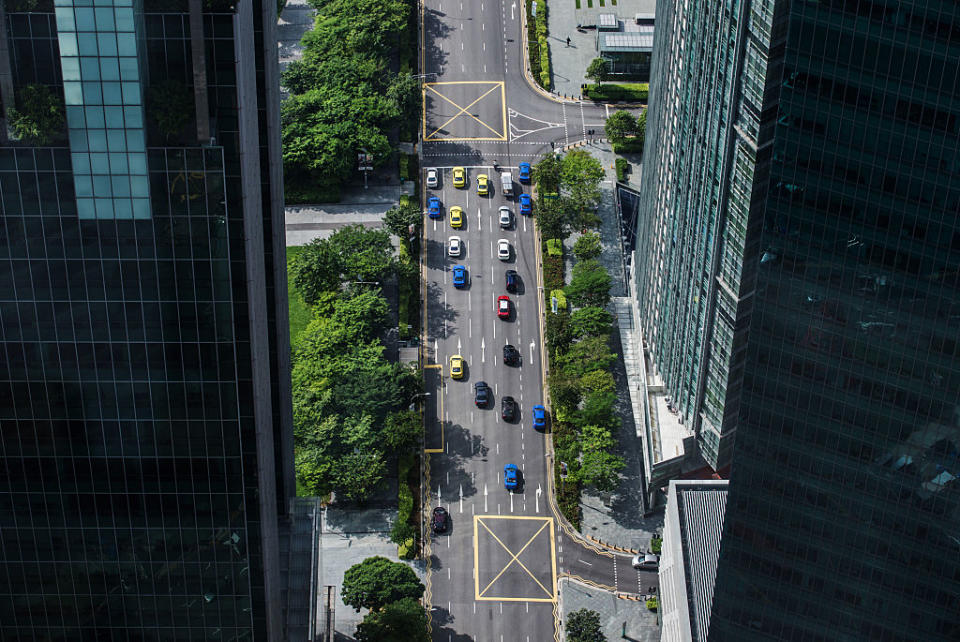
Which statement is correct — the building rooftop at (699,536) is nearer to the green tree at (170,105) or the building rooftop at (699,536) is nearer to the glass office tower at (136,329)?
the glass office tower at (136,329)

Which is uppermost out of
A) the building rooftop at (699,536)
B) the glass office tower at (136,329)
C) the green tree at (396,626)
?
the glass office tower at (136,329)

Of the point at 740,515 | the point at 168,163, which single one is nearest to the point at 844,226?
the point at 740,515

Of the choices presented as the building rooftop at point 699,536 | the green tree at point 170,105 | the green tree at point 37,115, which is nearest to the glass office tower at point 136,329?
the green tree at point 170,105

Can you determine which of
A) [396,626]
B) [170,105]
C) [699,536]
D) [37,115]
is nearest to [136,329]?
[37,115]

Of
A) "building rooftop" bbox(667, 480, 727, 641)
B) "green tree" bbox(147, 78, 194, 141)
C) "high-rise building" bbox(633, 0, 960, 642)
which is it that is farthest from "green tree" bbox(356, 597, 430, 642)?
"green tree" bbox(147, 78, 194, 141)

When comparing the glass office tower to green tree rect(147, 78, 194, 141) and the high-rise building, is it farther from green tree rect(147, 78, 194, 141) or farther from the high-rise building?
the high-rise building

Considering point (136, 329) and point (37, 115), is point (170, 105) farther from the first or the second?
point (136, 329)
